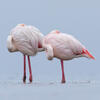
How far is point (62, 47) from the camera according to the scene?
24062 millimetres

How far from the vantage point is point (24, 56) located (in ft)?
82.4

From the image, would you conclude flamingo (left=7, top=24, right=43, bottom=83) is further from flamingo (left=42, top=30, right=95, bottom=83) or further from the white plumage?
flamingo (left=42, top=30, right=95, bottom=83)

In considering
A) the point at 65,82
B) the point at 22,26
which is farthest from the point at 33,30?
the point at 65,82

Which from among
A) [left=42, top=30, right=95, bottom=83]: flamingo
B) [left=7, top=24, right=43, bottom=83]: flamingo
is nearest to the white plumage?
[left=7, top=24, right=43, bottom=83]: flamingo

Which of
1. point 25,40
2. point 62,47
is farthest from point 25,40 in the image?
point 62,47

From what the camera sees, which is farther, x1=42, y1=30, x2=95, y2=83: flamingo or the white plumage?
the white plumage

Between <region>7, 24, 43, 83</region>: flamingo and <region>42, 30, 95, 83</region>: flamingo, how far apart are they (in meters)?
0.36

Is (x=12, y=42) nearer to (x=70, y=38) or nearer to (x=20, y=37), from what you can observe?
(x=20, y=37)

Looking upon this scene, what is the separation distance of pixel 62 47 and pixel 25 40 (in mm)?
1276

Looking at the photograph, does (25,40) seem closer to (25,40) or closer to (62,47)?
(25,40)

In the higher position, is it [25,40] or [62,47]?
[25,40]

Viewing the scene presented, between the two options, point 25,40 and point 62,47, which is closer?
point 62,47

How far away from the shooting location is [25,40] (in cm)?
2448

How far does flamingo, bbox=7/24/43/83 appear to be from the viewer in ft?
80.3
